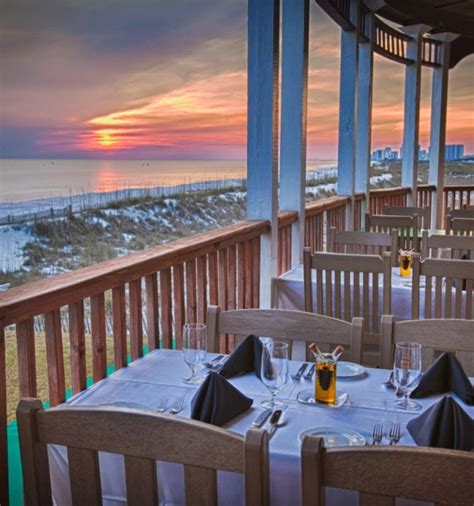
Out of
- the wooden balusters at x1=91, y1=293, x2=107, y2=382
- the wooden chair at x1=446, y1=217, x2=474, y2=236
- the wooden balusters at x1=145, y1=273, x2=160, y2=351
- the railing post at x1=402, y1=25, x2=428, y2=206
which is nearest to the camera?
the wooden balusters at x1=91, y1=293, x2=107, y2=382

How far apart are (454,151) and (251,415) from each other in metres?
8.37

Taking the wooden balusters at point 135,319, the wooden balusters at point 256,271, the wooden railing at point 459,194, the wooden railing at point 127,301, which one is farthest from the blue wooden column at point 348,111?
the wooden balusters at point 135,319

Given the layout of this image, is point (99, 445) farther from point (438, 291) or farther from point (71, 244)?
point (438, 291)

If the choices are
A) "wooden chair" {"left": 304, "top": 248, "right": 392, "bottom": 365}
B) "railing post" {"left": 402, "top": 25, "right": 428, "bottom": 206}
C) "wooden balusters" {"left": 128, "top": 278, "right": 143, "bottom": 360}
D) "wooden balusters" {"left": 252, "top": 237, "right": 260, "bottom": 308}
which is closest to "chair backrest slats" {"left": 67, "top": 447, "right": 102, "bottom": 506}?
"wooden balusters" {"left": 128, "top": 278, "right": 143, "bottom": 360}

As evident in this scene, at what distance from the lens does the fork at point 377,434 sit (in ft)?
4.70

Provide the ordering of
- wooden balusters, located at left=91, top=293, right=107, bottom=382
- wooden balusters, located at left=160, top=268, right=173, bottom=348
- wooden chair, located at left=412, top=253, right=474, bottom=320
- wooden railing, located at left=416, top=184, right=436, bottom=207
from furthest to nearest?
wooden railing, located at left=416, top=184, right=436, bottom=207 < wooden chair, located at left=412, top=253, right=474, bottom=320 < wooden balusters, located at left=160, top=268, right=173, bottom=348 < wooden balusters, located at left=91, top=293, right=107, bottom=382

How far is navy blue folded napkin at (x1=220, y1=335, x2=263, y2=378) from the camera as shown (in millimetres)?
1895

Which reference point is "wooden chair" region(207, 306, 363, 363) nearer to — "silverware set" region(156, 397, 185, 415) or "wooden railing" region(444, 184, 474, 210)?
"silverware set" region(156, 397, 185, 415)

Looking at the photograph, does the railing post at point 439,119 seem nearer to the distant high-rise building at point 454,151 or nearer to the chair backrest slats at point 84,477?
the distant high-rise building at point 454,151

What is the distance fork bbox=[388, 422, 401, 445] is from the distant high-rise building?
25.6 ft

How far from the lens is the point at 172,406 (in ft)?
5.40

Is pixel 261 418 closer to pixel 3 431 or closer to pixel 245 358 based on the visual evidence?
pixel 245 358

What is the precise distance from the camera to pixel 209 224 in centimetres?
347

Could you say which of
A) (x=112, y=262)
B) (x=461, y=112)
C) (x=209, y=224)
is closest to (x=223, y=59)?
(x=209, y=224)
